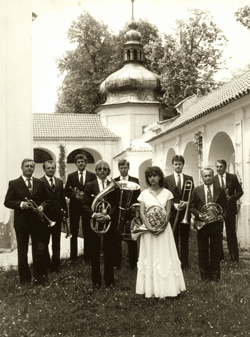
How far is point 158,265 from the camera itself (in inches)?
216

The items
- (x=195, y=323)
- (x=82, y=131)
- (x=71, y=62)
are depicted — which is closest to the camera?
(x=195, y=323)

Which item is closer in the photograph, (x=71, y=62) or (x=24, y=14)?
(x=24, y=14)

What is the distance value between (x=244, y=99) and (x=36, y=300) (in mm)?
8288

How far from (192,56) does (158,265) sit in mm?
28501

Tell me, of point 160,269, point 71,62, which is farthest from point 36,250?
point 71,62

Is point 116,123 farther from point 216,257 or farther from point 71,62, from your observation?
point 216,257

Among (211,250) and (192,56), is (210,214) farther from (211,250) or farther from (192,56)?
(192,56)

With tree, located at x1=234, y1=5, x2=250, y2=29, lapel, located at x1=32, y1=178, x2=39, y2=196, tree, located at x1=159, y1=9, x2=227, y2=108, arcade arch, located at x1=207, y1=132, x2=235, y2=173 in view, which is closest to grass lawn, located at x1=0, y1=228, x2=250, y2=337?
lapel, located at x1=32, y1=178, x2=39, y2=196

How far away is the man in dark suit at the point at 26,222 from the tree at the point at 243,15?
16210 mm

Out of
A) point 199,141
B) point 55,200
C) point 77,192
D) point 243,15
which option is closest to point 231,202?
point 77,192

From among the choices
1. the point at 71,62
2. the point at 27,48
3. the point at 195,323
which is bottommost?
the point at 195,323

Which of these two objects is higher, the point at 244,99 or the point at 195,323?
the point at 244,99

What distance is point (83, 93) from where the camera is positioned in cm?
3875

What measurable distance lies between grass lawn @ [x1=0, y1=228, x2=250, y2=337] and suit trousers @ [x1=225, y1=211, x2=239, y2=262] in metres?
1.42
